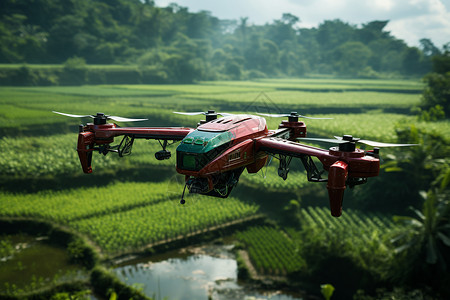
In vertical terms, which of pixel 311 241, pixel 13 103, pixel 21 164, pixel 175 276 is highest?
pixel 13 103

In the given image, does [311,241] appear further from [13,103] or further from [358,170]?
[13,103]

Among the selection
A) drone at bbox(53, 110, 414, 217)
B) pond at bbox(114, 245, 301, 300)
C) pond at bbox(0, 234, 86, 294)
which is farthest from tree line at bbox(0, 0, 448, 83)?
drone at bbox(53, 110, 414, 217)

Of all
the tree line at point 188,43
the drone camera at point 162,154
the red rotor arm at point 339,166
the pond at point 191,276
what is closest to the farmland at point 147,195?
the pond at point 191,276

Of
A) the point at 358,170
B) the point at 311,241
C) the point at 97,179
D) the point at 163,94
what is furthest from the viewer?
the point at 163,94

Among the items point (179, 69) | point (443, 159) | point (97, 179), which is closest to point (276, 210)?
point (443, 159)

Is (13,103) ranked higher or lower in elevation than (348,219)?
higher

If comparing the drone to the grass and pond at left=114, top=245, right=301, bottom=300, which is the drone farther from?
pond at left=114, top=245, right=301, bottom=300

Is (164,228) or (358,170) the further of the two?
(164,228)
